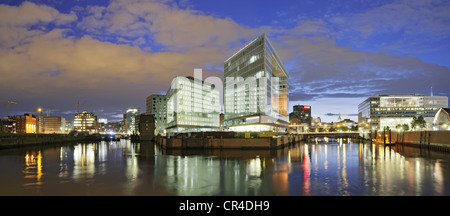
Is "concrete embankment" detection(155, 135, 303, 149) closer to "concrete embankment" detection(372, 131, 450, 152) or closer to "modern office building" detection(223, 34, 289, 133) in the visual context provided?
"concrete embankment" detection(372, 131, 450, 152)

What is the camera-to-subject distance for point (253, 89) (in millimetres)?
128625

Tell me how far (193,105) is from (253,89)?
1790 inches

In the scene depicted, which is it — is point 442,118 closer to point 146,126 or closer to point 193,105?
point 193,105

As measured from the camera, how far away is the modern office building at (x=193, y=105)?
155 metres

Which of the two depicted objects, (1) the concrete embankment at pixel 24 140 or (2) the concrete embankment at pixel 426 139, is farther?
(1) the concrete embankment at pixel 24 140

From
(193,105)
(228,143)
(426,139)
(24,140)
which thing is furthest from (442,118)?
(24,140)

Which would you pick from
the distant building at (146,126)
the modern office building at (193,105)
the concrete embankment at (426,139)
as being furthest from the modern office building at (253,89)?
Answer: the concrete embankment at (426,139)

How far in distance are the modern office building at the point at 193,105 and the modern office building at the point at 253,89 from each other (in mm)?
16705

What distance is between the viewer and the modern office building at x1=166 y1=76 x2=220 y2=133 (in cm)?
15500

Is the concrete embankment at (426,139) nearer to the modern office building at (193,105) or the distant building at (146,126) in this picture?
the modern office building at (193,105)

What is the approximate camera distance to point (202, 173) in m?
30.5
